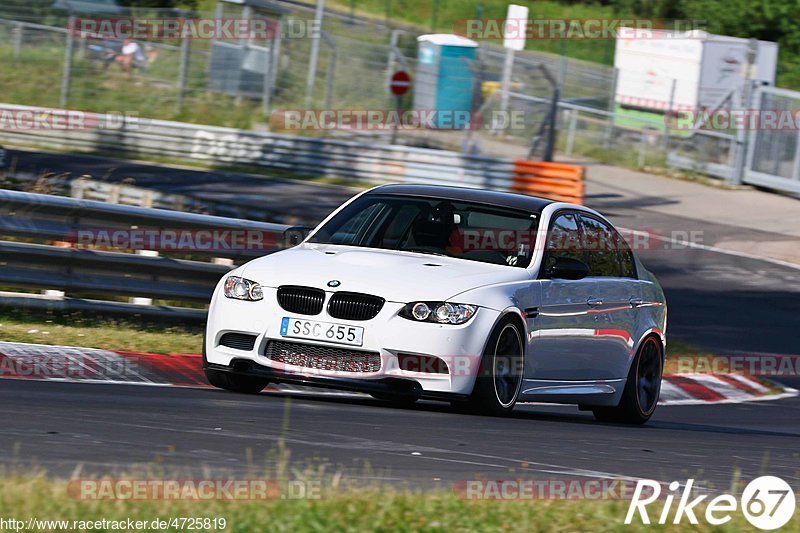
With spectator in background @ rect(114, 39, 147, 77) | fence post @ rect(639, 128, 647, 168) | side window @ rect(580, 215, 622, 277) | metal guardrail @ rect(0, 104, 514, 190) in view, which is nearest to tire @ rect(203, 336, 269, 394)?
side window @ rect(580, 215, 622, 277)

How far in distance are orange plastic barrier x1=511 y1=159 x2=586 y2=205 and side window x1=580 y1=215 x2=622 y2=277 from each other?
607 inches

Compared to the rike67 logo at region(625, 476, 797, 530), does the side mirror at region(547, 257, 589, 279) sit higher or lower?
higher

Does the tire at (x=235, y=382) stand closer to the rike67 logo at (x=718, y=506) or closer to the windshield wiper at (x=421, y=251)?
the windshield wiper at (x=421, y=251)

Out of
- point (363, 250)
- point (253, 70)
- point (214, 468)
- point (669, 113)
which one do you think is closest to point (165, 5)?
point (253, 70)

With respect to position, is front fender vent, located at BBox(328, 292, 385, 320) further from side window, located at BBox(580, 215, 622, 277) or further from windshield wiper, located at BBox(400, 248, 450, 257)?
side window, located at BBox(580, 215, 622, 277)

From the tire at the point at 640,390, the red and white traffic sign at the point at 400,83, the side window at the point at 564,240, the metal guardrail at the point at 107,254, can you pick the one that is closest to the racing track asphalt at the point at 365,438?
the tire at the point at 640,390

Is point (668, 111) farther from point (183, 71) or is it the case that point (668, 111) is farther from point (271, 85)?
point (183, 71)

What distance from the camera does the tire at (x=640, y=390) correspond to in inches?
407

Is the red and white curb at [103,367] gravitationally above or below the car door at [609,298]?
below

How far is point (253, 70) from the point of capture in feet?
106

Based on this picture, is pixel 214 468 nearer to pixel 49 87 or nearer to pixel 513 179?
pixel 513 179

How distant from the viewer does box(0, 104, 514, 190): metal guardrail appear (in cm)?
2855

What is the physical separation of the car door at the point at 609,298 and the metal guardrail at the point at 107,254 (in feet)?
10.3

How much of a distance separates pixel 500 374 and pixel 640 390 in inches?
87.0
